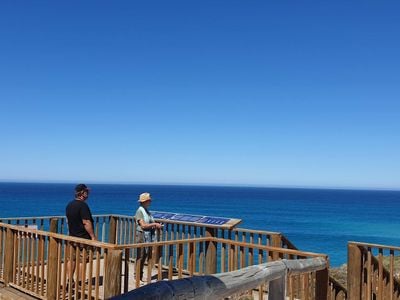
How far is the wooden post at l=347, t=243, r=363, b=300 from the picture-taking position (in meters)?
6.48

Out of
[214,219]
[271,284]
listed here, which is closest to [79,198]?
[214,219]

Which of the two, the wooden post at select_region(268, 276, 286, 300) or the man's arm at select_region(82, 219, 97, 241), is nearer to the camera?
the wooden post at select_region(268, 276, 286, 300)

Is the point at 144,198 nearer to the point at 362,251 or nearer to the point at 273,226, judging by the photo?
the point at 362,251

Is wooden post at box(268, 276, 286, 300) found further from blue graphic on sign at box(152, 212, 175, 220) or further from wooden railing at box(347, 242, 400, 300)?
blue graphic on sign at box(152, 212, 175, 220)

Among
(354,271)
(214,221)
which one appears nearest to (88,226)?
(214,221)

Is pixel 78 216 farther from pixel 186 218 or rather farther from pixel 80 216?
pixel 186 218

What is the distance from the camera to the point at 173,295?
6.39 feet

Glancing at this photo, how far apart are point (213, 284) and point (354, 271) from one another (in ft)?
16.2

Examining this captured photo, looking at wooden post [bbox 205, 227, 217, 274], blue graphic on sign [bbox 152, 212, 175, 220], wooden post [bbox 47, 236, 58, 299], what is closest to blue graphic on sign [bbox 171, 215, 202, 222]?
blue graphic on sign [bbox 152, 212, 175, 220]

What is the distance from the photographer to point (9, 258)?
24.5 feet

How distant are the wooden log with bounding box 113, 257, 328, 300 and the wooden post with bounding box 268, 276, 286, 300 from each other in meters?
0.04

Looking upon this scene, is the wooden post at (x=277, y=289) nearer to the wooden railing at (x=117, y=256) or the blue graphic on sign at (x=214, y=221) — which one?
the wooden railing at (x=117, y=256)

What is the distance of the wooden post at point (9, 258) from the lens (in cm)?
746

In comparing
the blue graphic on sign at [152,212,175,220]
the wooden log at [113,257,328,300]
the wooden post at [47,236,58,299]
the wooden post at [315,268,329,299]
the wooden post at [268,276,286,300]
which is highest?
the wooden log at [113,257,328,300]
